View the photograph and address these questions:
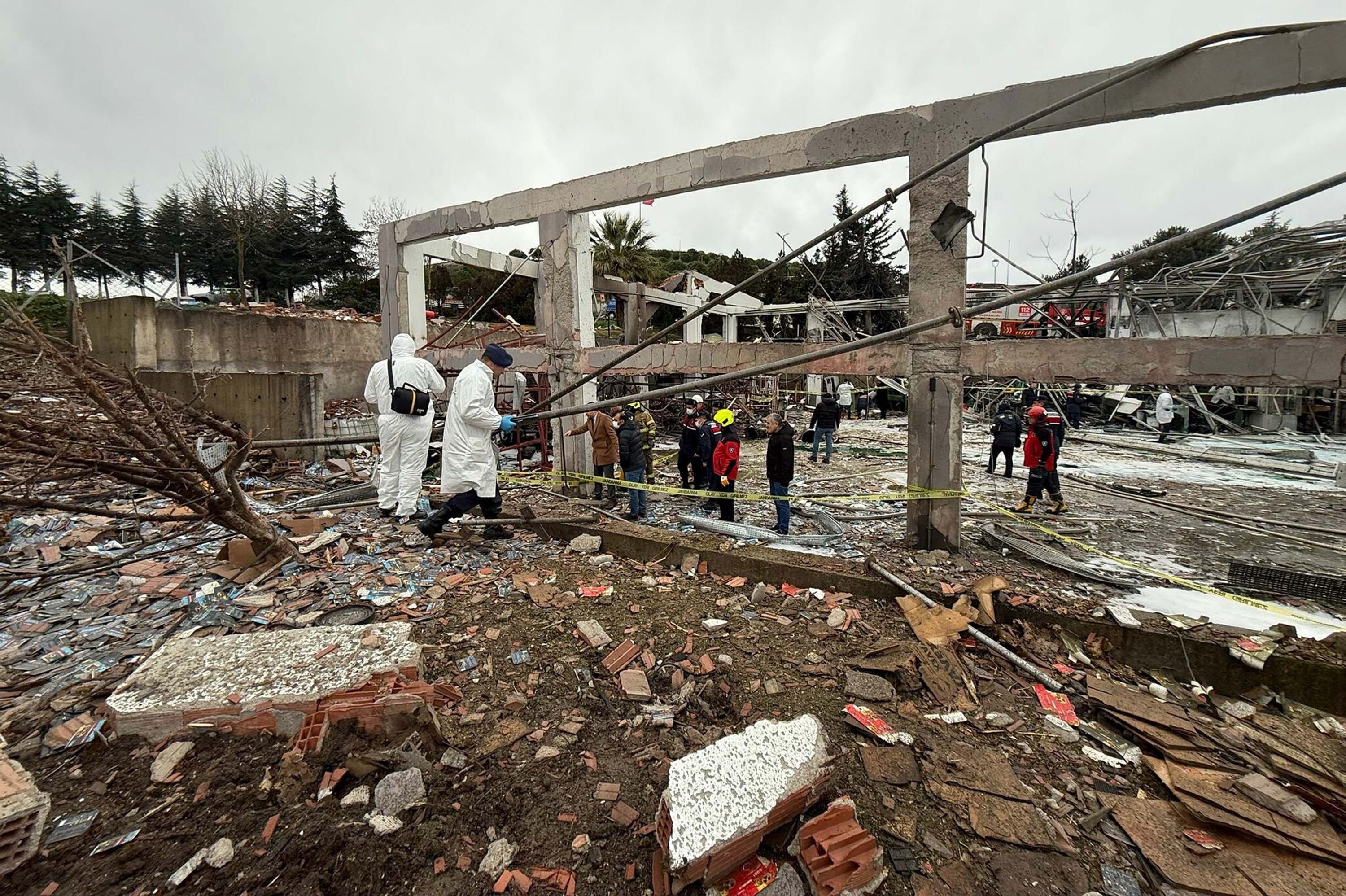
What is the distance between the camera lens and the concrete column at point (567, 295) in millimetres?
7582

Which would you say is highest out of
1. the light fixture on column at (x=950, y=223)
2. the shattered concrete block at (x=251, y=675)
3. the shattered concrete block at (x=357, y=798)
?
the light fixture on column at (x=950, y=223)

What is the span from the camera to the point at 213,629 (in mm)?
3598

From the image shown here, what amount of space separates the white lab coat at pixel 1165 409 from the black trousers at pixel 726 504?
15.1 metres

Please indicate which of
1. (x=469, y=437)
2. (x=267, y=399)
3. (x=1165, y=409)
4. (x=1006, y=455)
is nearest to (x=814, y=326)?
(x=1006, y=455)

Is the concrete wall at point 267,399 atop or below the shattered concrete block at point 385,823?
atop

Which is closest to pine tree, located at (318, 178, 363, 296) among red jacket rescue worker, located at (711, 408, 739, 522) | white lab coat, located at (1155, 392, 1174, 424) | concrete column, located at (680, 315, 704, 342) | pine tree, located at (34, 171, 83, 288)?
pine tree, located at (34, 171, 83, 288)

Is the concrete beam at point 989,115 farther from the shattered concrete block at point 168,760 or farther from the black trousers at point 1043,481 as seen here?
the shattered concrete block at point 168,760

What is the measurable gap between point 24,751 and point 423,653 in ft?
5.69

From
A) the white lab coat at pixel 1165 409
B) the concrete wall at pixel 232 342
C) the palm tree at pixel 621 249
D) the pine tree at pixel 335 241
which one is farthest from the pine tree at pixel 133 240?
the white lab coat at pixel 1165 409

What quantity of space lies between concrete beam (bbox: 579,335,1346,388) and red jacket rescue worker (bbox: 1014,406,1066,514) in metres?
2.57

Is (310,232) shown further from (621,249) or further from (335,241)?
(621,249)

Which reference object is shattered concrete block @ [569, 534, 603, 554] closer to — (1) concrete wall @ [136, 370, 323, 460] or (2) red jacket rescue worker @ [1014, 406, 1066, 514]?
(2) red jacket rescue worker @ [1014, 406, 1066, 514]

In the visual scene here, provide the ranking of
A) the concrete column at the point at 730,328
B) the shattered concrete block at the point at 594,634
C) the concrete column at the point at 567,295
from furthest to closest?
1. the concrete column at the point at 730,328
2. the concrete column at the point at 567,295
3. the shattered concrete block at the point at 594,634

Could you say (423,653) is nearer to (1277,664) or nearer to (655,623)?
(655,623)
